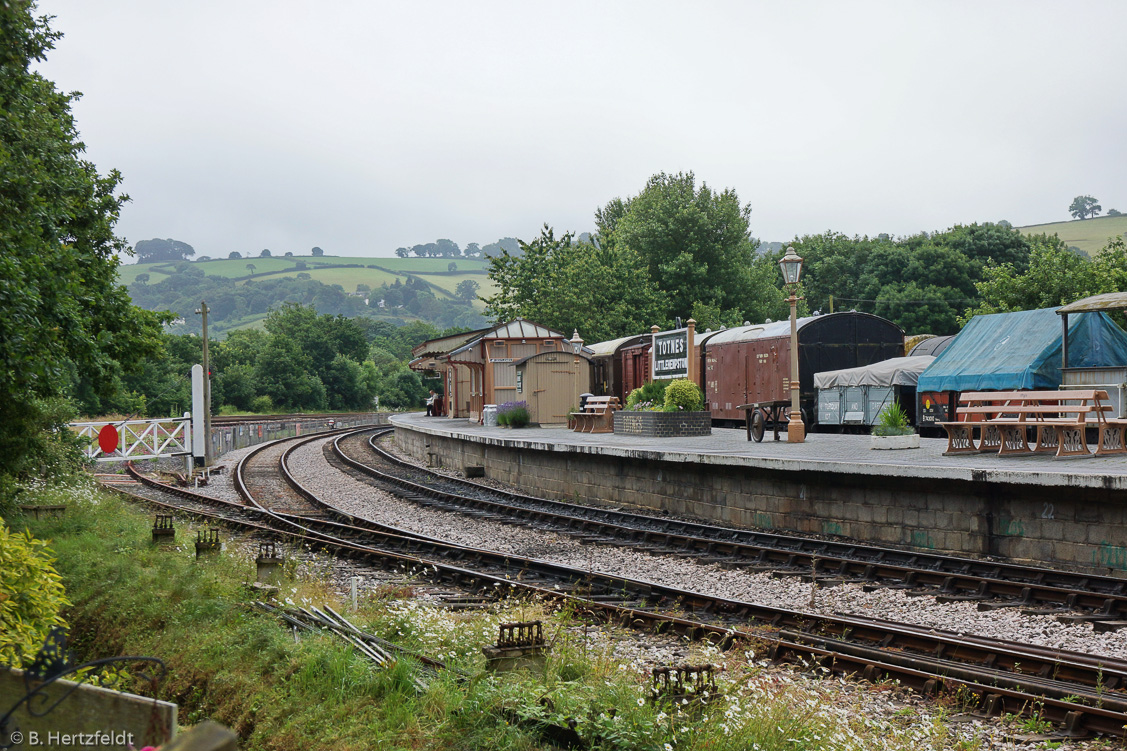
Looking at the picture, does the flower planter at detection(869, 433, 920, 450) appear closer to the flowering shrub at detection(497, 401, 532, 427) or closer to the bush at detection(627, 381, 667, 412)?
the bush at detection(627, 381, 667, 412)

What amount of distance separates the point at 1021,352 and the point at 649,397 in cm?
864

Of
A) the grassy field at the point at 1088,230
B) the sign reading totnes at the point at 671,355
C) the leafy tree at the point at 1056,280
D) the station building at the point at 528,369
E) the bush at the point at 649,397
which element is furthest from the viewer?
the grassy field at the point at 1088,230

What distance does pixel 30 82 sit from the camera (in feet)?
34.8

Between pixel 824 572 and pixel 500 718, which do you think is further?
pixel 824 572

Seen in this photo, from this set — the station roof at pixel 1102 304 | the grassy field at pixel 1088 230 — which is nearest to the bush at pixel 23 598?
the station roof at pixel 1102 304

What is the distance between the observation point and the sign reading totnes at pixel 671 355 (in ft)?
83.7

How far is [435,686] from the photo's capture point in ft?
17.3

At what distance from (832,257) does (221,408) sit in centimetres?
4936

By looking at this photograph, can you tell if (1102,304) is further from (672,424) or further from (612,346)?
(612,346)

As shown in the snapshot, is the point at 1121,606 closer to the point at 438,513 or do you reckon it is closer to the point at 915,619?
the point at 915,619

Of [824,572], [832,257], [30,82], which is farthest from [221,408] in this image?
[824,572]

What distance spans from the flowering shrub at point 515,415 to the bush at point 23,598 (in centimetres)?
2216

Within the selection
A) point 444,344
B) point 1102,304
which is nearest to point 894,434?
point 1102,304

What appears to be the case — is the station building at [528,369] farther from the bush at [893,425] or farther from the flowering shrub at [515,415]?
the bush at [893,425]
